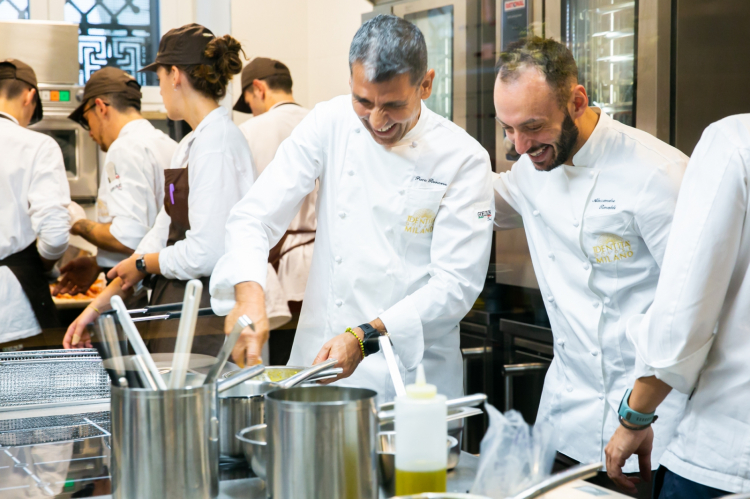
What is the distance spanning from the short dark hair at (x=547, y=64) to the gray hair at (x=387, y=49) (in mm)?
191

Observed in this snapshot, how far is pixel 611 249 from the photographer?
5.08 feet

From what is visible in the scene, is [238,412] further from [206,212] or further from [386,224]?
[206,212]

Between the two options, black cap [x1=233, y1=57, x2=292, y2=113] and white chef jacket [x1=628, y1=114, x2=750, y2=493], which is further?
black cap [x1=233, y1=57, x2=292, y2=113]

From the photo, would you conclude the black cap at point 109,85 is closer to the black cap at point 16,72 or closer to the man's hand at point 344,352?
the black cap at point 16,72

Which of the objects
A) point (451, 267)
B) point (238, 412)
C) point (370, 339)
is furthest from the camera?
point (451, 267)

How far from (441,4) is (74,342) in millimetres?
1712

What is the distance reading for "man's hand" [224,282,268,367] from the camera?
1206 mm

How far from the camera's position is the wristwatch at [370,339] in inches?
59.2

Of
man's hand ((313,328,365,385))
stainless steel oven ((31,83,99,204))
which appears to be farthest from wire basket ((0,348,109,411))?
stainless steel oven ((31,83,99,204))

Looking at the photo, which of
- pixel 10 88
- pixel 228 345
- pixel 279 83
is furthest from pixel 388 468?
pixel 279 83

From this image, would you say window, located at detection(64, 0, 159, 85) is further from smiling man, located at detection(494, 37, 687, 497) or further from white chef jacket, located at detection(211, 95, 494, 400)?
smiling man, located at detection(494, 37, 687, 497)

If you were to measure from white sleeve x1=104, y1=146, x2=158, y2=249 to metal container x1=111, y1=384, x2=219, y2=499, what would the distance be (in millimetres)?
1918

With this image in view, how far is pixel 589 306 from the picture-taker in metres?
1.60

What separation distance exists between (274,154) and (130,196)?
0.64 meters
